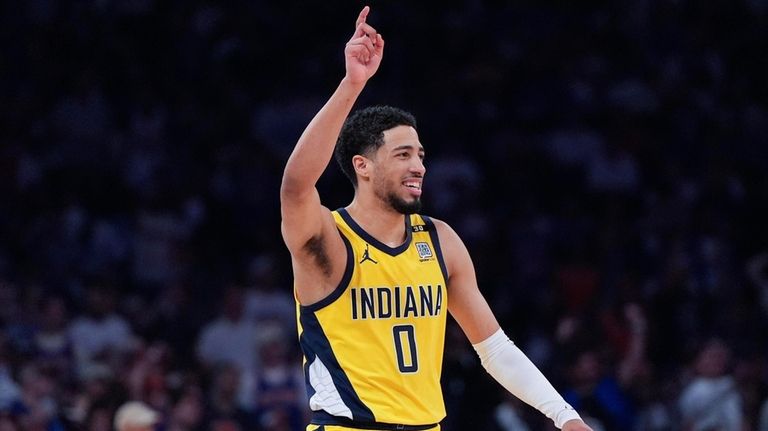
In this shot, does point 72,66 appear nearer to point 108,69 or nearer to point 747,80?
point 108,69

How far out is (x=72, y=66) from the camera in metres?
14.5

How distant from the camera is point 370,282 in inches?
206

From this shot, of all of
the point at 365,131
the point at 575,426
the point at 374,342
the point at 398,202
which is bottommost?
the point at 575,426

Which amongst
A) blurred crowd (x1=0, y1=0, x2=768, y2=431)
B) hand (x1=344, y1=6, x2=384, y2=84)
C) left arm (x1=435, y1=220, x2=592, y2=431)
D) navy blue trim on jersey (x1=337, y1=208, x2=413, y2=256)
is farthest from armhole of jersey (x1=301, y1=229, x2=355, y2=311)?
blurred crowd (x1=0, y1=0, x2=768, y2=431)

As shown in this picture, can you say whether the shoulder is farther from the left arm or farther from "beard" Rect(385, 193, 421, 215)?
"beard" Rect(385, 193, 421, 215)

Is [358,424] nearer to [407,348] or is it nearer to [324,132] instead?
[407,348]

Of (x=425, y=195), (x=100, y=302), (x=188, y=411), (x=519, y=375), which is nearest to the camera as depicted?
(x=519, y=375)

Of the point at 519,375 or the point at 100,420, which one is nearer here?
the point at 519,375

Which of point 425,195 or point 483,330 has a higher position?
point 425,195

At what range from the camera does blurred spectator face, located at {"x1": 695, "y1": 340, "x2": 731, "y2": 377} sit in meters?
10.8

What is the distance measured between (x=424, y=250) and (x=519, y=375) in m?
0.67

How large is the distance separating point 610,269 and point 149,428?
6.38 meters

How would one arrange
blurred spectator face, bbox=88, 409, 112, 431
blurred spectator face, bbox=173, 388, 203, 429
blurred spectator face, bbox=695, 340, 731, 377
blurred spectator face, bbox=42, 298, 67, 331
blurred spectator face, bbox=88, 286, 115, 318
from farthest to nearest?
blurred spectator face, bbox=88, 286, 115, 318
blurred spectator face, bbox=42, 298, 67, 331
blurred spectator face, bbox=695, 340, 731, 377
blurred spectator face, bbox=173, 388, 203, 429
blurred spectator face, bbox=88, 409, 112, 431

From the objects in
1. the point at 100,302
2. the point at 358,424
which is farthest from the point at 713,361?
the point at 358,424
